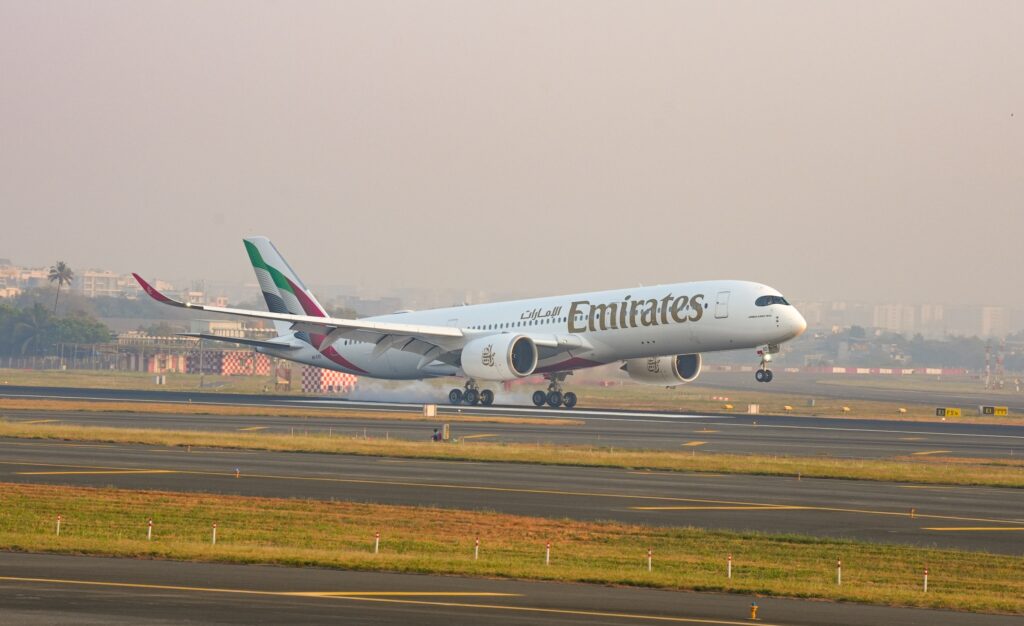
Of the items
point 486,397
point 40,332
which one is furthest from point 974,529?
point 40,332

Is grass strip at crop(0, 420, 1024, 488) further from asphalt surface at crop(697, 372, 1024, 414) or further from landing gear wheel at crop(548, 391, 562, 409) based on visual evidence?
asphalt surface at crop(697, 372, 1024, 414)

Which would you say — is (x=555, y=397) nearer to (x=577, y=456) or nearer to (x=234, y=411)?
(x=234, y=411)

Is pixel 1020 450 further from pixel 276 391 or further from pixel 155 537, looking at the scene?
pixel 276 391

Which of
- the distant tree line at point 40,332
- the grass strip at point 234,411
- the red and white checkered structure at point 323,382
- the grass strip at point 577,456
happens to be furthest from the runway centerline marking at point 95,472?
the distant tree line at point 40,332

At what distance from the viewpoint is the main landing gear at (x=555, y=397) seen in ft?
253

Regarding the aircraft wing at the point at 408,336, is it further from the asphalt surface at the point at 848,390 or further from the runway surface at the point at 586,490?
the asphalt surface at the point at 848,390

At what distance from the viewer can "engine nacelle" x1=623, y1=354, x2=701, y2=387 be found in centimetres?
7569

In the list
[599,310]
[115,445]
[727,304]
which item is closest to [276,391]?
[599,310]

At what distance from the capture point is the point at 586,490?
35.2 m

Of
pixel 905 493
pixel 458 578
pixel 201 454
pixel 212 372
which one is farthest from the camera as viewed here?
pixel 212 372

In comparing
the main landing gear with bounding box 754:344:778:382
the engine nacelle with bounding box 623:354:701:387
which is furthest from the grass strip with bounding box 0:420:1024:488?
the engine nacelle with bounding box 623:354:701:387

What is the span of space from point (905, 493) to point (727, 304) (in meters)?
29.5

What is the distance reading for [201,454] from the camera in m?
43.8

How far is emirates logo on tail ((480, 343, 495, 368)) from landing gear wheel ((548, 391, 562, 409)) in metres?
6.54
